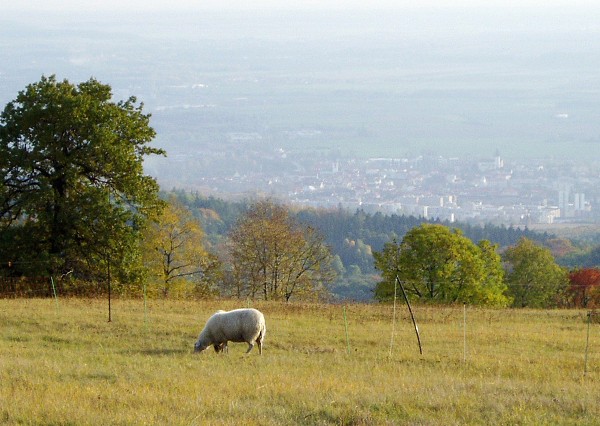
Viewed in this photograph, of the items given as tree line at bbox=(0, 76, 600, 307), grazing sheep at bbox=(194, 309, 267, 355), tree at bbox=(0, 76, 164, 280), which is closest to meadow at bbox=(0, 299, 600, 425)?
grazing sheep at bbox=(194, 309, 267, 355)

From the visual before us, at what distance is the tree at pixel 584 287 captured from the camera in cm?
6370

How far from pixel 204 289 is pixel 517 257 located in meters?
31.9

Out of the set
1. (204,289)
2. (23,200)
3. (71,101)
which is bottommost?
(204,289)

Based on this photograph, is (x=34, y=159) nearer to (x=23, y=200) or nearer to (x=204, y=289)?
(x=23, y=200)

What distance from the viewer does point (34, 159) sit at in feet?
126

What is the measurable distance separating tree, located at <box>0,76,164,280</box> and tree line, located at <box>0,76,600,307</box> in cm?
5

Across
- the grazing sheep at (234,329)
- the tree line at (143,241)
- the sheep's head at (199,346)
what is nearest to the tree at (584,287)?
the tree line at (143,241)

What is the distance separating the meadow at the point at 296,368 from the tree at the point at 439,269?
2413cm

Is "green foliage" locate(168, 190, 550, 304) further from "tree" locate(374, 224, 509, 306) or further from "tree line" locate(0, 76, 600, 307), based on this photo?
"tree" locate(374, 224, 509, 306)

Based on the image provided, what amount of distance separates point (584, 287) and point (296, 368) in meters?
55.9

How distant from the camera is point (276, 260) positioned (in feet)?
204

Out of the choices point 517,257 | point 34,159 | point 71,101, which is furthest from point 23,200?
point 517,257

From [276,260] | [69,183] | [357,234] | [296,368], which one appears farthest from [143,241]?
[357,234]

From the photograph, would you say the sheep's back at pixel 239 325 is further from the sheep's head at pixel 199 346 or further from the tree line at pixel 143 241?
the tree line at pixel 143 241
